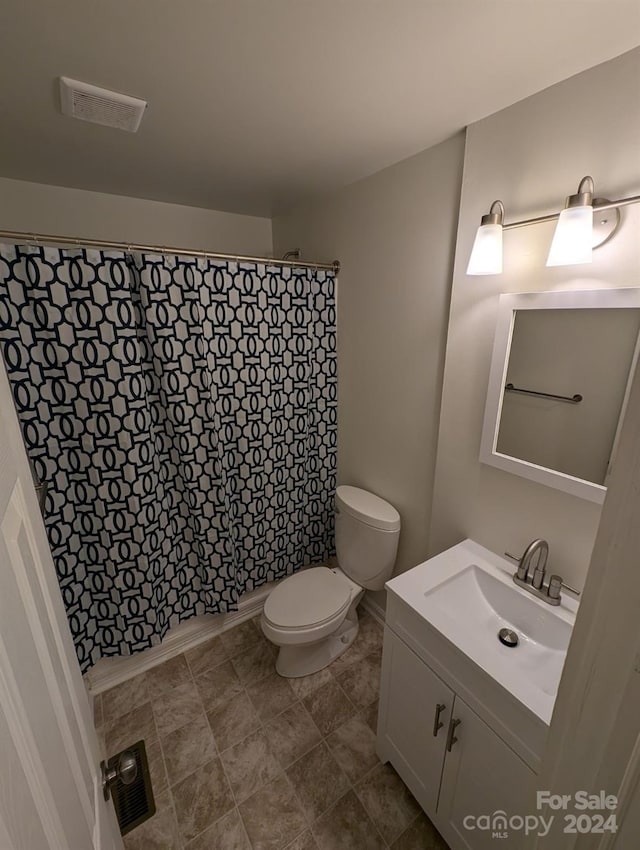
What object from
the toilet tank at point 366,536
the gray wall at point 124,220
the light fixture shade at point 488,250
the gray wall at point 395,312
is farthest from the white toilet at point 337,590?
the gray wall at point 124,220

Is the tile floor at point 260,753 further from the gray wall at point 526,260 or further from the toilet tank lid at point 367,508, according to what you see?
the gray wall at point 526,260

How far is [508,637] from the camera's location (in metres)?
1.14

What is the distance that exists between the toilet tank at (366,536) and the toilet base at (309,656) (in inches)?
12.9

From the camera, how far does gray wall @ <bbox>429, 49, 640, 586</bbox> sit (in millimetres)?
914

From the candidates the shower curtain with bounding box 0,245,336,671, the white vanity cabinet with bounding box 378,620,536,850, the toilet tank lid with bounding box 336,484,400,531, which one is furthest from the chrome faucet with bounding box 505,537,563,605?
the shower curtain with bounding box 0,245,336,671

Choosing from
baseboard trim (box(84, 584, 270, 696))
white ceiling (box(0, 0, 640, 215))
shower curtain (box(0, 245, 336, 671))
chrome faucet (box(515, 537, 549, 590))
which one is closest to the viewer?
white ceiling (box(0, 0, 640, 215))

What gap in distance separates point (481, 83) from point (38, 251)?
145cm

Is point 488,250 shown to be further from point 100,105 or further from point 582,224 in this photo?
point 100,105

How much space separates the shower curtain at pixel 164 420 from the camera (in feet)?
4.35

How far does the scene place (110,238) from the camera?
188 centimetres

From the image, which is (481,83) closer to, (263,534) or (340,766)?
(263,534)

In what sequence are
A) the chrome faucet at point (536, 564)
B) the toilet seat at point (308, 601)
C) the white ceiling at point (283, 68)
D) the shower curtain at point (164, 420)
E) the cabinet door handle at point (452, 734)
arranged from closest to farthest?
the white ceiling at point (283, 68), the cabinet door handle at point (452, 734), the chrome faucet at point (536, 564), the shower curtain at point (164, 420), the toilet seat at point (308, 601)

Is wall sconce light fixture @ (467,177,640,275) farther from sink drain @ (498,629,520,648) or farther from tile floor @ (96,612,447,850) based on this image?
tile floor @ (96,612,447,850)

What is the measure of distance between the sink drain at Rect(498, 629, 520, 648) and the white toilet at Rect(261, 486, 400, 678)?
25.2 inches
